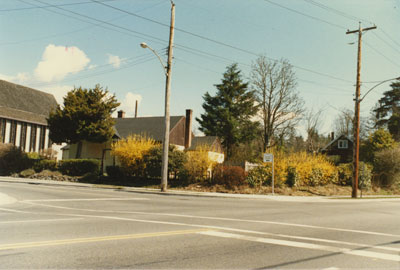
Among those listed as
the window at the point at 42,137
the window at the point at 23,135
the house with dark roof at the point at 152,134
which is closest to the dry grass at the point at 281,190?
the house with dark roof at the point at 152,134

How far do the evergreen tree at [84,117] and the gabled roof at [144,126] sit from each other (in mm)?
8800

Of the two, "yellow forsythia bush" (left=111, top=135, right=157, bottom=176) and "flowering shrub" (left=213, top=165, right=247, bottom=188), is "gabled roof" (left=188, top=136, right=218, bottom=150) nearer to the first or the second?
"yellow forsythia bush" (left=111, top=135, right=157, bottom=176)

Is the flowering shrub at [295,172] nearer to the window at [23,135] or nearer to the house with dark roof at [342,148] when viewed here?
the house with dark roof at [342,148]

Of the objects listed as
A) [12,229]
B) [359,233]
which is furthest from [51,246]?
[359,233]

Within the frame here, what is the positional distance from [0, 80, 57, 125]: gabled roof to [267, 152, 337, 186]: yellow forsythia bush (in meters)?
34.4

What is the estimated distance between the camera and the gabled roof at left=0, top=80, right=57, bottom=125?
153ft

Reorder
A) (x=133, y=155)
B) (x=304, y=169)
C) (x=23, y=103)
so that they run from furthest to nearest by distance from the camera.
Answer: (x=23, y=103)
(x=133, y=155)
(x=304, y=169)

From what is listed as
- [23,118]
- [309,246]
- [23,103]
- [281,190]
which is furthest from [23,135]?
[309,246]

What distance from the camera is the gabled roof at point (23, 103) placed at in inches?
1838

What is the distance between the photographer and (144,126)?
45.9 metres

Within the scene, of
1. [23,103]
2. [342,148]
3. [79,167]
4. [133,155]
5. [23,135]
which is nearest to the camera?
[133,155]

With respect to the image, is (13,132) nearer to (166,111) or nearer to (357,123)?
(166,111)

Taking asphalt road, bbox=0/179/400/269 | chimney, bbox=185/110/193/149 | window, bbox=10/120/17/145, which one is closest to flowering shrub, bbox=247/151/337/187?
asphalt road, bbox=0/179/400/269

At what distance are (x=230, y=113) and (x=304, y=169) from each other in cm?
2540
